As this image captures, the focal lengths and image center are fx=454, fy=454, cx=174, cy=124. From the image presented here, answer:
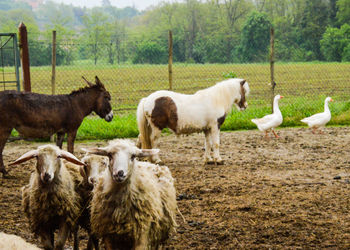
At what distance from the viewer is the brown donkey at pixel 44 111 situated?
7840 millimetres

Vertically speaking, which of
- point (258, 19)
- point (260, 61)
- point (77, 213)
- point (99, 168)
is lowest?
point (77, 213)

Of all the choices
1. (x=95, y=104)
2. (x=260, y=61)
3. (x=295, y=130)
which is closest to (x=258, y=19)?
(x=260, y=61)

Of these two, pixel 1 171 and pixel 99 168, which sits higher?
pixel 99 168

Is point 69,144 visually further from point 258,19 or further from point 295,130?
point 258,19

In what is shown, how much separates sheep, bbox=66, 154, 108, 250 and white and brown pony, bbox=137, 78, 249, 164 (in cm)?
365

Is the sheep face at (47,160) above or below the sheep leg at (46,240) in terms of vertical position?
above

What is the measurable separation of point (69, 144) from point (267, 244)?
184 inches

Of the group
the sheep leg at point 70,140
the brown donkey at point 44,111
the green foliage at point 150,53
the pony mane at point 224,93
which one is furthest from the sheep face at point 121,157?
the green foliage at point 150,53

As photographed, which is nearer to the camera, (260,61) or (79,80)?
(260,61)

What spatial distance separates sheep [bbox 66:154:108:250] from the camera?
4844 millimetres

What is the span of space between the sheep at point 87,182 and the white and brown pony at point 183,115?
365 cm

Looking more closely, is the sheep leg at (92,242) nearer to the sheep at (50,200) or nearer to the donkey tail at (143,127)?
the sheep at (50,200)

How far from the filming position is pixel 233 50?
18.4 metres

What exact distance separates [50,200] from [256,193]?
3.36 m
